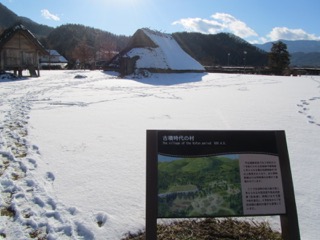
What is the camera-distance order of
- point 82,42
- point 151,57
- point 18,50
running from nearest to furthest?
point 18,50 → point 151,57 → point 82,42

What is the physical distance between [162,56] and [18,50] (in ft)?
42.9

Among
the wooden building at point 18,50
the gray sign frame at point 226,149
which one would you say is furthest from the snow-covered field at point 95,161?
the wooden building at point 18,50

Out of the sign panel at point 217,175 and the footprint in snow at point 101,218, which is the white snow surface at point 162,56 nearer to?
the footprint in snow at point 101,218

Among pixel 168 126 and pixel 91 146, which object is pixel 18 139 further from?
pixel 168 126

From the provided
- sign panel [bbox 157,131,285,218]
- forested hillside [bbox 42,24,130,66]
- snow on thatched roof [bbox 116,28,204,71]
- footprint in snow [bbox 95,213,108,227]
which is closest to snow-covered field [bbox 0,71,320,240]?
footprint in snow [bbox 95,213,108,227]

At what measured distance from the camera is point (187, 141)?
2680mm

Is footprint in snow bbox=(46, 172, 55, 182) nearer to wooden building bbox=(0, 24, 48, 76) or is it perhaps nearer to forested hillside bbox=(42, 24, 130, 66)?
wooden building bbox=(0, 24, 48, 76)

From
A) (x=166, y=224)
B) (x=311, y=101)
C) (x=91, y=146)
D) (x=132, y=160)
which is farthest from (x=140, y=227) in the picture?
(x=311, y=101)

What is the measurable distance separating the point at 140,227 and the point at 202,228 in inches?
24.4

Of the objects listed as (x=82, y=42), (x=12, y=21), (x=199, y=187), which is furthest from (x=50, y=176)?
(x=12, y=21)

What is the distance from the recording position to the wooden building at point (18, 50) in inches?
1054

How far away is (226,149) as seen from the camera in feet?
8.91

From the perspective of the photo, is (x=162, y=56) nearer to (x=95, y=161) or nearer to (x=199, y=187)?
(x=95, y=161)

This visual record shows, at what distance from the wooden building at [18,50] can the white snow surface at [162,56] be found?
8.86m
